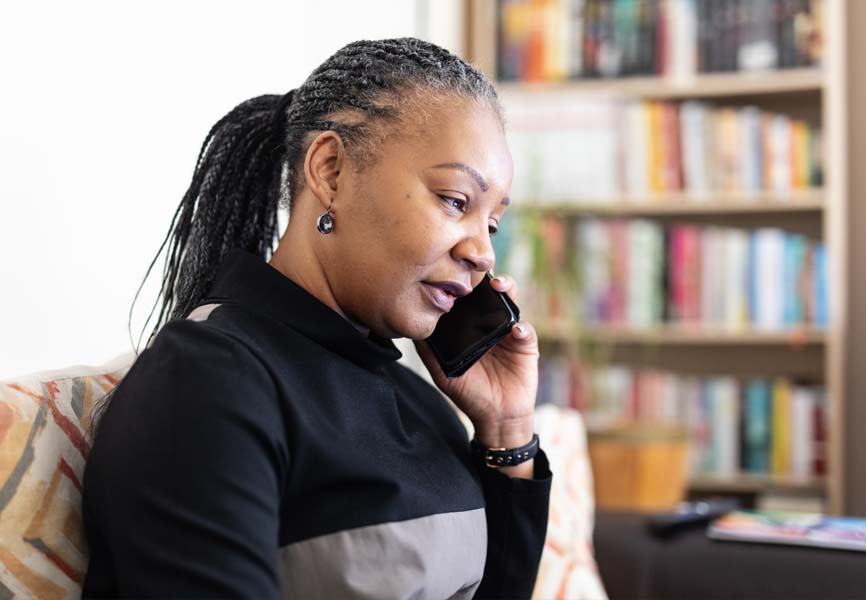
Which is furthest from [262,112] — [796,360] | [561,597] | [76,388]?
[796,360]

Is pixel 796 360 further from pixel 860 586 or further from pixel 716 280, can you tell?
pixel 860 586

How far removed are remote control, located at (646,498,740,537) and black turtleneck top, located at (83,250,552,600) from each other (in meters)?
0.68

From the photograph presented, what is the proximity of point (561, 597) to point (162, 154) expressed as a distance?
28.7 inches

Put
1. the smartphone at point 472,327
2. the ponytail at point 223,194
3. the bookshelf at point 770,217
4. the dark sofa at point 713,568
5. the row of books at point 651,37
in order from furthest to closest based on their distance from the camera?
the row of books at point 651,37 → the bookshelf at point 770,217 → the dark sofa at point 713,568 → the smartphone at point 472,327 → the ponytail at point 223,194

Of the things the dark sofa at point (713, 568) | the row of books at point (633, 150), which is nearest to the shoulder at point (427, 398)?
the dark sofa at point (713, 568)

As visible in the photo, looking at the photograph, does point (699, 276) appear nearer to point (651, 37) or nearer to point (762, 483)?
point (762, 483)

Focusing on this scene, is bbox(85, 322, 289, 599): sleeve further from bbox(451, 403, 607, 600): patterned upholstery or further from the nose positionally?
bbox(451, 403, 607, 600): patterned upholstery

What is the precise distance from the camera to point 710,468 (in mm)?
2926

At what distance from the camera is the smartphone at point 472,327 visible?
1147 mm

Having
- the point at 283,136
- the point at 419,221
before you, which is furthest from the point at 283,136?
the point at 419,221

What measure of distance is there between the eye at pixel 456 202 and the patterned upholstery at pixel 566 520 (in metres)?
0.49

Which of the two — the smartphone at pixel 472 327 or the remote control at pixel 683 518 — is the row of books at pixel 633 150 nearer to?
the remote control at pixel 683 518

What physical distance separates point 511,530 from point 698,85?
209 cm

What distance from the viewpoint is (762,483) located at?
2.88 m
